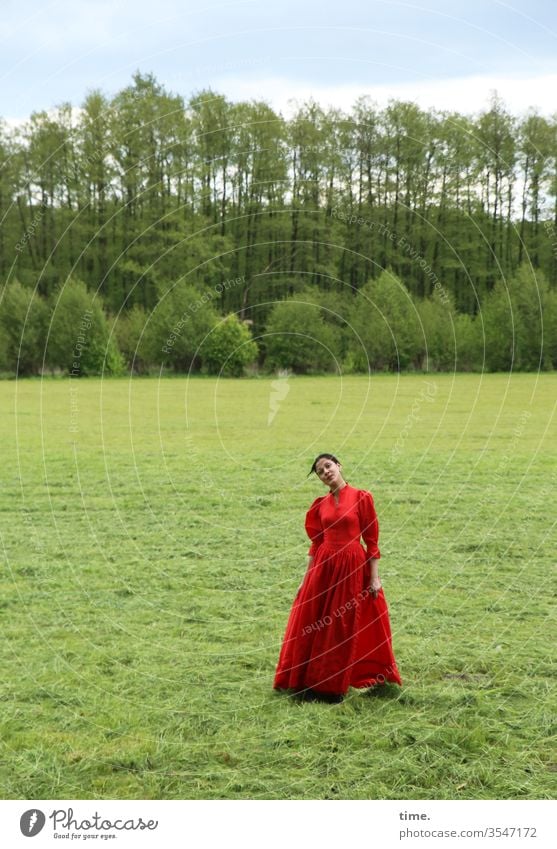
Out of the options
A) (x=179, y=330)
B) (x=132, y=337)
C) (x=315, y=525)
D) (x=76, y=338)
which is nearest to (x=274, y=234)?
(x=179, y=330)

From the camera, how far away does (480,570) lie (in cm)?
1013

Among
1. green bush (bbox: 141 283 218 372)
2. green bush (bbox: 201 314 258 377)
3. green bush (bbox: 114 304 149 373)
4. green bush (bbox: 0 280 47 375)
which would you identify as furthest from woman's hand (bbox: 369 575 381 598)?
green bush (bbox: 0 280 47 375)

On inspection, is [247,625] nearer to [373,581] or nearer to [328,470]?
[373,581]

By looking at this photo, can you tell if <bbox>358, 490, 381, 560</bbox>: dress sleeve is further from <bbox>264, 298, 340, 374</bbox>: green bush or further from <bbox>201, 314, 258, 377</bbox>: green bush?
<bbox>201, 314, 258, 377</bbox>: green bush

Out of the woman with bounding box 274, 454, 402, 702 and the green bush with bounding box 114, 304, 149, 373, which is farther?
the green bush with bounding box 114, 304, 149, 373

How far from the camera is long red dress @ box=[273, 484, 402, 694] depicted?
20.6ft

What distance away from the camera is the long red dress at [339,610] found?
247 inches

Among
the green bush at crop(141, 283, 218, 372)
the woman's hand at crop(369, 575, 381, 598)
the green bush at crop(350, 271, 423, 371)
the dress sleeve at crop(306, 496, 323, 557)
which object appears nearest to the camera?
the woman's hand at crop(369, 575, 381, 598)

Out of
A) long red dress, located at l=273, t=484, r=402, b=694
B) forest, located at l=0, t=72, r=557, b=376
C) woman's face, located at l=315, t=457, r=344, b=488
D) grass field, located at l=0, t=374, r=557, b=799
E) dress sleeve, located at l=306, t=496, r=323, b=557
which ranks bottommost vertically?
grass field, located at l=0, t=374, r=557, b=799

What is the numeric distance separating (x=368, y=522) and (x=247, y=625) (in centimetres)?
238

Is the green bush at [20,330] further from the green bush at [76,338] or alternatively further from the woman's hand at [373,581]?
the woman's hand at [373,581]

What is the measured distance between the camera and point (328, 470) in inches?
244

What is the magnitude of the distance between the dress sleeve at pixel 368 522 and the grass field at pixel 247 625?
101 cm
